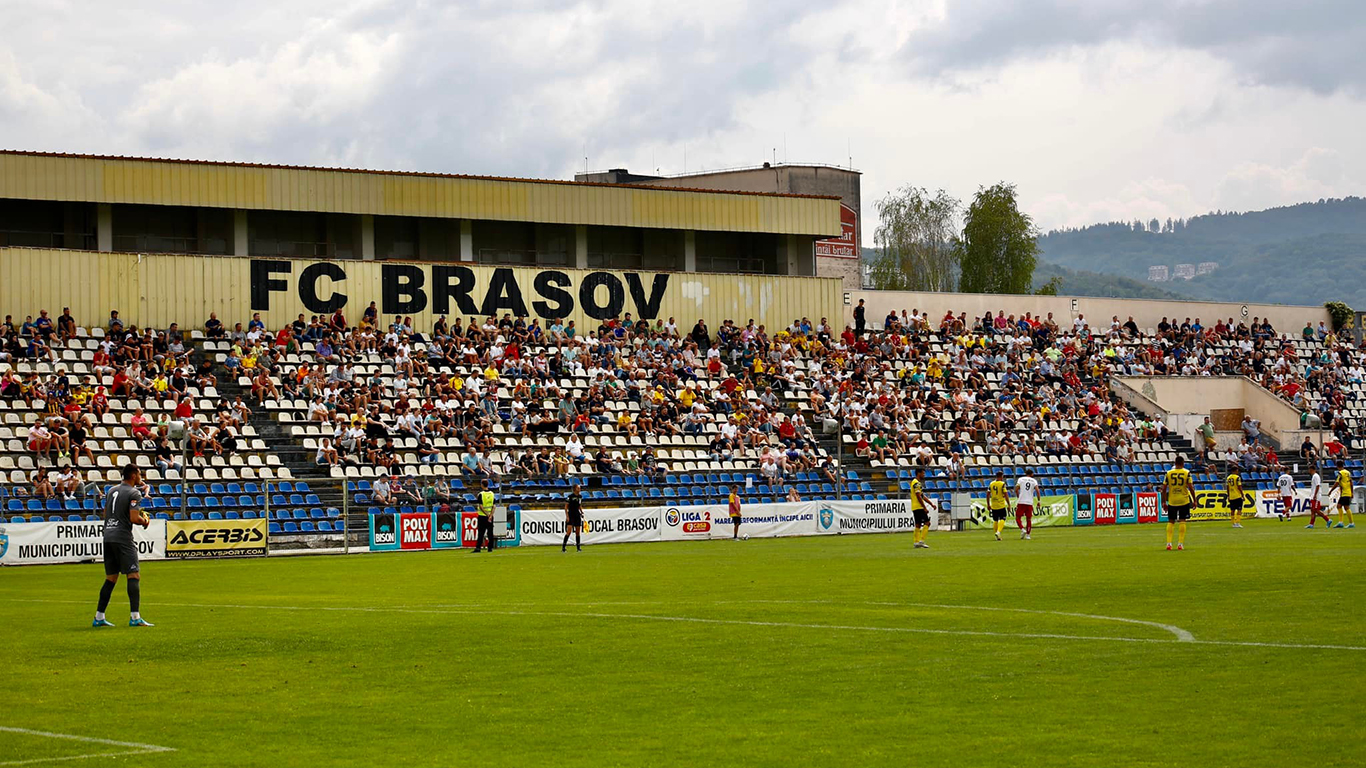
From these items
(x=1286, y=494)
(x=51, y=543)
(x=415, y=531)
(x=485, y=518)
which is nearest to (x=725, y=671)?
(x=51, y=543)

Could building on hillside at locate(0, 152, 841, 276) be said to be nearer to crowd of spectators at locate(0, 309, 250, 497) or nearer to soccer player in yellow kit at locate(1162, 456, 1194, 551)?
crowd of spectators at locate(0, 309, 250, 497)

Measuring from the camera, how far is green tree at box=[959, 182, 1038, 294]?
11006 centimetres

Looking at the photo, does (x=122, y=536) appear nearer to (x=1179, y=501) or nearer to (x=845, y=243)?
(x=1179, y=501)

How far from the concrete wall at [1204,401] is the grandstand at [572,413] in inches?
30.4

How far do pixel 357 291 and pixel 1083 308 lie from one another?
32.6 metres

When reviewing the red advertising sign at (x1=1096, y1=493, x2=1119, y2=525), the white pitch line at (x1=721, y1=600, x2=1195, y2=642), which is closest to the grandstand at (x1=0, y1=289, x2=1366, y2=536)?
the red advertising sign at (x1=1096, y1=493, x2=1119, y2=525)

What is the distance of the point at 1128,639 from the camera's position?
Result: 16.3m

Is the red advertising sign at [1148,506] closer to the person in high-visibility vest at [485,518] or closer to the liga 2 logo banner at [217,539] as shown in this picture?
the person in high-visibility vest at [485,518]

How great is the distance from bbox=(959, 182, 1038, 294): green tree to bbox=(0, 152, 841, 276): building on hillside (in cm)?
4533

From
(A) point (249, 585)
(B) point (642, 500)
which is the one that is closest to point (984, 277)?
(B) point (642, 500)

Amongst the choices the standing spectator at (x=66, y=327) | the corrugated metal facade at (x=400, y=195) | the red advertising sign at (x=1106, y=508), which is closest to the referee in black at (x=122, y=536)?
the standing spectator at (x=66, y=327)

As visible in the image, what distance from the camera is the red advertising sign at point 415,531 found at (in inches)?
1750

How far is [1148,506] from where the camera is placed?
55.0 meters

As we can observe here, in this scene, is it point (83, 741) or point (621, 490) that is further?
point (621, 490)
